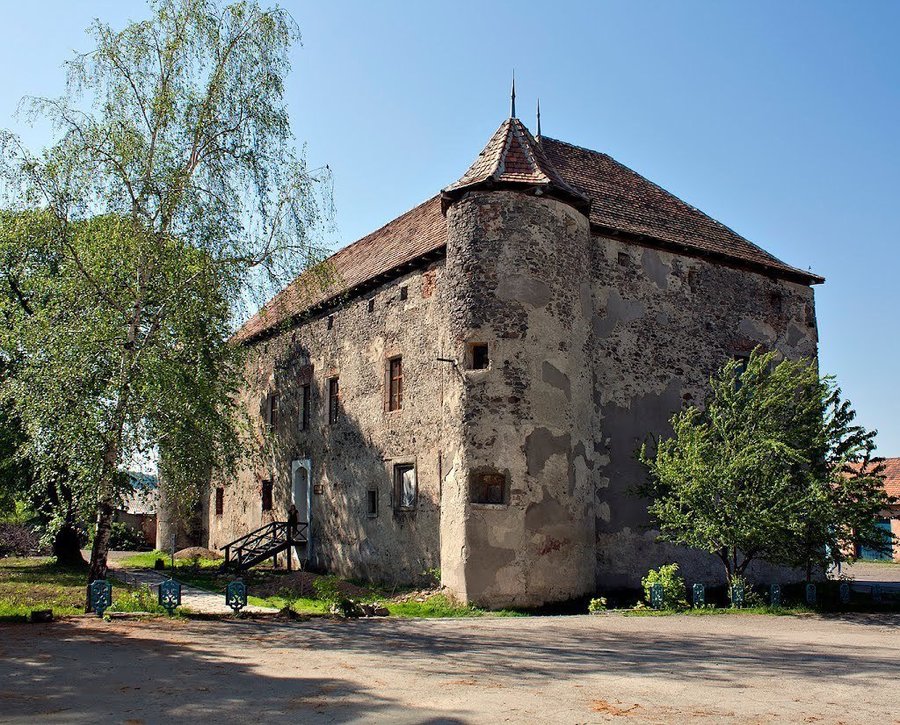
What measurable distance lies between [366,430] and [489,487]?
5.89 metres

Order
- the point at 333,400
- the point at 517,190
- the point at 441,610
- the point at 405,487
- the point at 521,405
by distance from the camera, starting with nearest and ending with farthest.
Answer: the point at 441,610, the point at 521,405, the point at 517,190, the point at 405,487, the point at 333,400

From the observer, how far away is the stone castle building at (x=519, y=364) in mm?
15875

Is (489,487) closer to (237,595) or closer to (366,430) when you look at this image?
(237,595)

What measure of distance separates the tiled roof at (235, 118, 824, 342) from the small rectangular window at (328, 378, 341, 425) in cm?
234

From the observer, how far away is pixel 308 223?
1625 centimetres

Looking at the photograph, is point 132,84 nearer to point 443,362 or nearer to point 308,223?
point 308,223

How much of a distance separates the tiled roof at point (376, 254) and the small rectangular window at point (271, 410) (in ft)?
7.13

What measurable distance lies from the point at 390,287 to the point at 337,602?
8.99 meters

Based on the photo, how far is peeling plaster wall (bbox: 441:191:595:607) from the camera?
50.6 ft

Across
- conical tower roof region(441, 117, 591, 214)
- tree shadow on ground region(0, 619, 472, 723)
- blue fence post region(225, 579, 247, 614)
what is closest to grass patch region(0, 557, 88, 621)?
blue fence post region(225, 579, 247, 614)

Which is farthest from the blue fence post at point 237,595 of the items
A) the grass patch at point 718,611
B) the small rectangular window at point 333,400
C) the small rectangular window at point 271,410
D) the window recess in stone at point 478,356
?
the small rectangular window at point 271,410

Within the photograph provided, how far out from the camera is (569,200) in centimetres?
1750

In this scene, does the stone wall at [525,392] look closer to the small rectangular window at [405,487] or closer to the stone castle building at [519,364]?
the stone castle building at [519,364]

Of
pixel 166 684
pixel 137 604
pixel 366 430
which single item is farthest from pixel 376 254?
pixel 166 684
